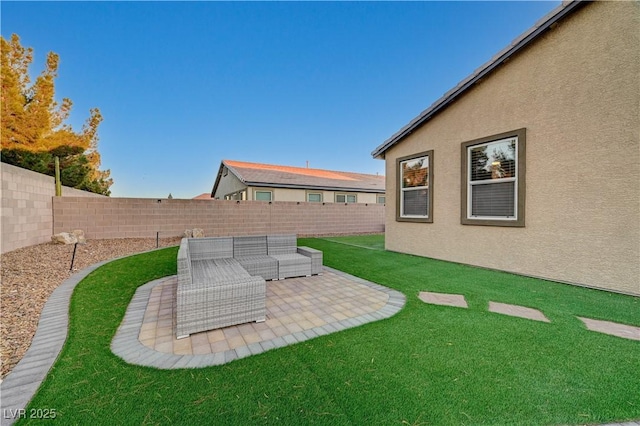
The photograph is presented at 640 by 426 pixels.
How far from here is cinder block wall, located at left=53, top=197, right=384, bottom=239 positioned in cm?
973

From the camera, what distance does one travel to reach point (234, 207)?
499 inches

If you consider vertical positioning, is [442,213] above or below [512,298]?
above

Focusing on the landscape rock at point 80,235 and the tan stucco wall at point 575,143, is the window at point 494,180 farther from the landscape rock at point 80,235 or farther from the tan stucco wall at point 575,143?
the landscape rock at point 80,235

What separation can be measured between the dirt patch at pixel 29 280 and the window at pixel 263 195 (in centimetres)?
778

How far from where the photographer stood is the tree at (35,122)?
40.7 ft

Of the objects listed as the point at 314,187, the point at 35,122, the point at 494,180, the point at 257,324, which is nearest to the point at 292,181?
the point at 314,187

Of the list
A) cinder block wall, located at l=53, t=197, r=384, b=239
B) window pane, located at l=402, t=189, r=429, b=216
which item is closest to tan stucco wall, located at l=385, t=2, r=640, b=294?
window pane, located at l=402, t=189, r=429, b=216

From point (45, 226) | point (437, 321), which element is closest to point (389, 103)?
point (437, 321)

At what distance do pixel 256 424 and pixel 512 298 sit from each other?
4.54m

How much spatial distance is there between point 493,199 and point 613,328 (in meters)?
3.55

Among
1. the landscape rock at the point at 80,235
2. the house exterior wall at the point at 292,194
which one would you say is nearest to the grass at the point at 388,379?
the landscape rock at the point at 80,235

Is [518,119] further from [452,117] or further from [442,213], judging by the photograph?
[442,213]

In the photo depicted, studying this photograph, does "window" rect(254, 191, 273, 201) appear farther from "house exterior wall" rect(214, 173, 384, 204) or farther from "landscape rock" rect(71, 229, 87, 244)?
"landscape rock" rect(71, 229, 87, 244)

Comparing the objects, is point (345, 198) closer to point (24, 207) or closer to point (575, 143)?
point (575, 143)
